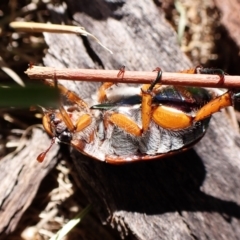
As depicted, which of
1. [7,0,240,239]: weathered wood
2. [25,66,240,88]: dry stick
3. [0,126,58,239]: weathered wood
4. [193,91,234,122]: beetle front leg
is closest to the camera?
[25,66,240,88]: dry stick

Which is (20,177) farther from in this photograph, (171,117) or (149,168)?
(171,117)

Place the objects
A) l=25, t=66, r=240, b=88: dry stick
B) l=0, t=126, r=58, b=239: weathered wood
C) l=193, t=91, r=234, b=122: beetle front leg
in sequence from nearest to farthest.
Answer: l=25, t=66, r=240, b=88: dry stick → l=193, t=91, r=234, b=122: beetle front leg → l=0, t=126, r=58, b=239: weathered wood

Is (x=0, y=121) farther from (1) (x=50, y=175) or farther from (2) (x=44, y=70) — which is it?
(2) (x=44, y=70)

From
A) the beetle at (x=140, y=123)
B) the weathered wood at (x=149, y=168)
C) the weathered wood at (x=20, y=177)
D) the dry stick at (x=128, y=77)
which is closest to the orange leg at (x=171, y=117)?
the beetle at (x=140, y=123)

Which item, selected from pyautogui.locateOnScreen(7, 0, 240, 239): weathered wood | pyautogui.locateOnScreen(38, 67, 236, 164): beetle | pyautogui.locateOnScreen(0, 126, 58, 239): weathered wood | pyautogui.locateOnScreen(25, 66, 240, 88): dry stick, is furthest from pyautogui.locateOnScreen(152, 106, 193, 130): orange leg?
pyautogui.locateOnScreen(0, 126, 58, 239): weathered wood

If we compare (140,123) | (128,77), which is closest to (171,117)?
(140,123)

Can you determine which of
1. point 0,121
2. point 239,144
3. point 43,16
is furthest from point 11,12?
point 239,144

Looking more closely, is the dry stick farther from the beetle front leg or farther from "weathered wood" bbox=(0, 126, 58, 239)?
"weathered wood" bbox=(0, 126, 58, 239)
